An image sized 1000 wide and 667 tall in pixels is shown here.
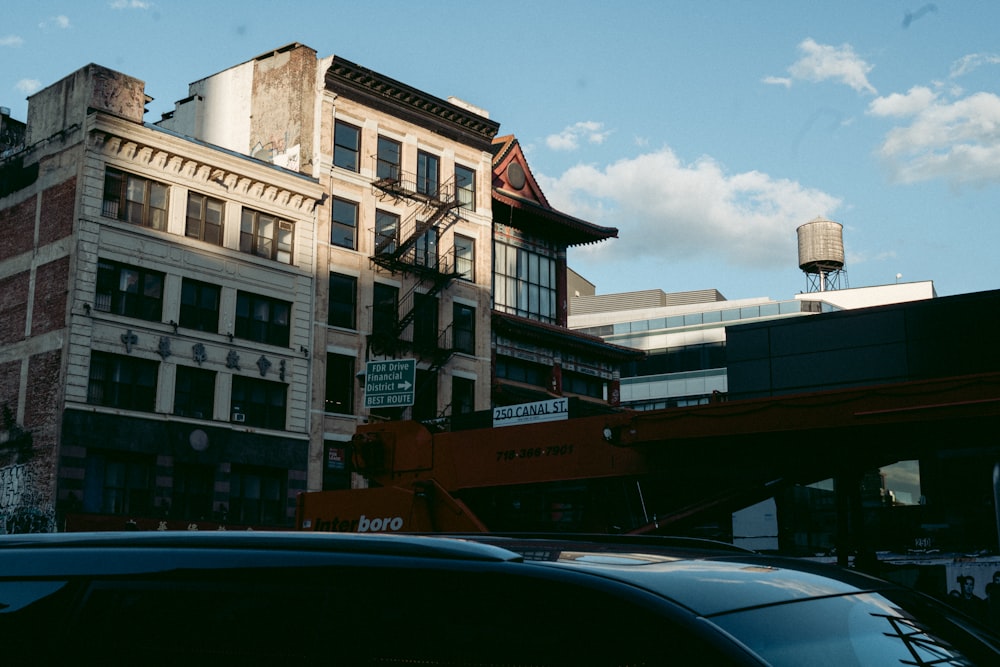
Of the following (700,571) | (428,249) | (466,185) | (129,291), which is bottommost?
(700,571)

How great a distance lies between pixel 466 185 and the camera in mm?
48844

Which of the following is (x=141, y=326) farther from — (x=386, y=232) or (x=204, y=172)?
(x=386, y=232)

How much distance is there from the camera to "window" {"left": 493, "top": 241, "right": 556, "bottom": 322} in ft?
165

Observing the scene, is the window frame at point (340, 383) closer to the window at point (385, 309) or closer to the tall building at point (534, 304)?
the window at point (385, 309)

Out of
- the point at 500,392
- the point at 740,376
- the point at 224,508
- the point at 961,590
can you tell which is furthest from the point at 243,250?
the point at 961,590

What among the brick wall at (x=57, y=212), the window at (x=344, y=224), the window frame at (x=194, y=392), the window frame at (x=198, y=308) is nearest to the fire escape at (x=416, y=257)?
the window at (x=344, y=224)

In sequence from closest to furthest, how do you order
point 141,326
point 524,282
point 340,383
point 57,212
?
point 141,326
point 57,212
point 340,383
point 524,282

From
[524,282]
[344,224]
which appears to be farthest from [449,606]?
[524,282]

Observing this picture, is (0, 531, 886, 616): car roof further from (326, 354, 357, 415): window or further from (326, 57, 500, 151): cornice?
(326, 57, 500, 151): cornice

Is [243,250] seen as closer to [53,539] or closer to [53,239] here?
[53,239]

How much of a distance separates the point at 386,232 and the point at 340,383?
6767mm

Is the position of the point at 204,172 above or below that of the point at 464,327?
above

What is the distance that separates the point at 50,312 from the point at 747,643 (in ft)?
122

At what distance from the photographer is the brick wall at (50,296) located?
117 feet
